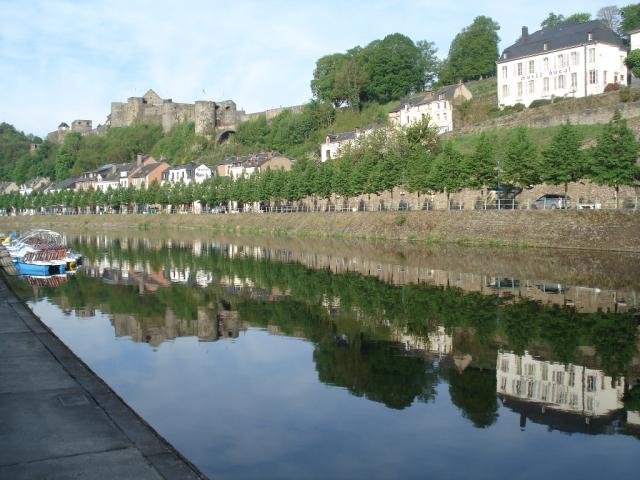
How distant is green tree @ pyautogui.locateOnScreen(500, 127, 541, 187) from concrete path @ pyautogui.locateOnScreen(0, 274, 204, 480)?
4546 centimetres

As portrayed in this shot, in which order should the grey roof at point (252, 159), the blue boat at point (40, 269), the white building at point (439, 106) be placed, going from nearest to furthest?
the blue boat at point (40, 269), the white building at point (439, 106), the grey roof at point (252, 159)

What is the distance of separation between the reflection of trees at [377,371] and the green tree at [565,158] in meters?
36.3

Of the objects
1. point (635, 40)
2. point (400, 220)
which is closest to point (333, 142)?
point (400, 220)

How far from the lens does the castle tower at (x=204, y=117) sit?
156125mm

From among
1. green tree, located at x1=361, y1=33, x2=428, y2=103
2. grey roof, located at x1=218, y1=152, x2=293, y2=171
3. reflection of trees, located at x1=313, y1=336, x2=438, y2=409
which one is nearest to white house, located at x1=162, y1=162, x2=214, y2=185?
grey roof, located at x1=218, y1=152, x2=293, y2=171

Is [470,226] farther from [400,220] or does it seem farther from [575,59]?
[575,59]

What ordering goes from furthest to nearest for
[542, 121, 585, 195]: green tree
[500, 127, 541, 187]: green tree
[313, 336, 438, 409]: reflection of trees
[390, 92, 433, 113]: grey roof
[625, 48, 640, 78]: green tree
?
[390, 92, 433, 113]: grey roof
[625, 48, 640, 78]: green tree
[500, 127, 541, 187]: green tree
[542, 121, 585, 195]: green tree
[313, 336, 438, 409]: reflection of trees

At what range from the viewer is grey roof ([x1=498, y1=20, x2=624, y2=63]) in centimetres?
7669

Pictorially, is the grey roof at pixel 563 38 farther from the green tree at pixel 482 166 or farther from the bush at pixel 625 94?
the green tree at pixel 482 166

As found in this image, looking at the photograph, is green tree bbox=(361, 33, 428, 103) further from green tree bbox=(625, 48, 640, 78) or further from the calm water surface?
the calm water surface

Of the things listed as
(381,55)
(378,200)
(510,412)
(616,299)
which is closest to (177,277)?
(616,299)

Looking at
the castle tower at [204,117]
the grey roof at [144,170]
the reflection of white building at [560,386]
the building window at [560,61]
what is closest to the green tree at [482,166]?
the building window at [560,61]

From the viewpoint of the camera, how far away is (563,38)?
79.4m

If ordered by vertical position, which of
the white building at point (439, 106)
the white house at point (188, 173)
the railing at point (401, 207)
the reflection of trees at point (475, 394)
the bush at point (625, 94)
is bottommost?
the reflection of trees at point (475, 394)
